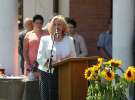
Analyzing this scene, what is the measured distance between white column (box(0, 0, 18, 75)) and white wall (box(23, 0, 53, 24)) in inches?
160

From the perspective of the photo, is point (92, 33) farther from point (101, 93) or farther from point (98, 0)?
point (101, 93)

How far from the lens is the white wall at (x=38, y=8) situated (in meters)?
14.7

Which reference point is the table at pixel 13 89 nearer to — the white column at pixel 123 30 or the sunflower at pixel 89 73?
the white column at pixel 123 30

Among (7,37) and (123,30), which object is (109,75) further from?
(7,37)

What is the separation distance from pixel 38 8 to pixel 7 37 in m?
4.68

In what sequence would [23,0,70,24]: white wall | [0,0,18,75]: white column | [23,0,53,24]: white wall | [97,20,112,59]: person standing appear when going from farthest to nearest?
[23,0,53,24]: white wall, [23,0,70,24]: white wall, [97,20,112,59]: person standing, [0,0,18,75]: white column

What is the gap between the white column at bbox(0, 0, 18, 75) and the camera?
10453 millimetres

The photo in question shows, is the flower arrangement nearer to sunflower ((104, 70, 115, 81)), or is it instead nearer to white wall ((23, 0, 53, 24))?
sunflower ((104, 70, 115, 81))

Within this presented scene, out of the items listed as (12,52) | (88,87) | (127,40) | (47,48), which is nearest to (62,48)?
(47,48)

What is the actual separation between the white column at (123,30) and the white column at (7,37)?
7.69 feet

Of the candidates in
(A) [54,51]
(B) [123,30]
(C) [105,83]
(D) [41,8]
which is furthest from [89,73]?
(D) [41,8]

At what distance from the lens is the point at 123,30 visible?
9039 millimetres

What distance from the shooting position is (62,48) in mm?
A: 8031

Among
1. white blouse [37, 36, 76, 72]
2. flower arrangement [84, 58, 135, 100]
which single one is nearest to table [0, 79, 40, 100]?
white blouse [37, 36, 76, 72]
